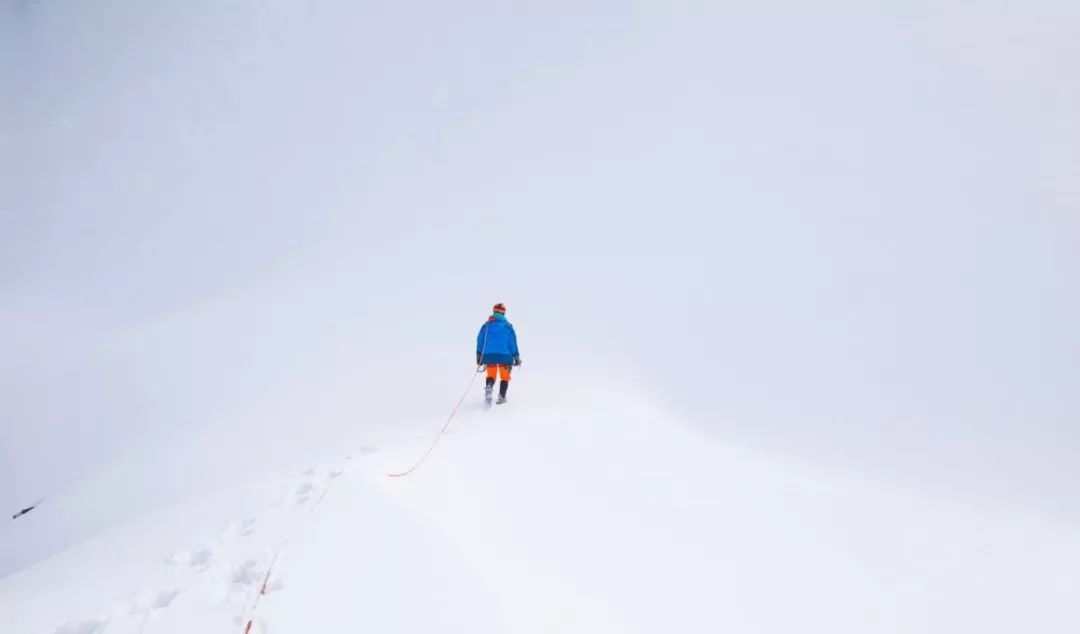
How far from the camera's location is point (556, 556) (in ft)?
13.9

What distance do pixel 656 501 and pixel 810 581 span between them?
1252 millimetres

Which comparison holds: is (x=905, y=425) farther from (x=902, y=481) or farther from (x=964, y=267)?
(x=964, y=267)

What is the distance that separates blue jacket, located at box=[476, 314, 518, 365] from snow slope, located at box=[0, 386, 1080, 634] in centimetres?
135

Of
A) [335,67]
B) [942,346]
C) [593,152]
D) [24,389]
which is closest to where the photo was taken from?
[942,346]

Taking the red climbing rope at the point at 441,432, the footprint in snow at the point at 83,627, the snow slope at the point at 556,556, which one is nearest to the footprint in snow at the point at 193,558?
the snow slope at the point at 556,556


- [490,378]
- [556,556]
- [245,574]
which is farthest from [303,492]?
[490,378]

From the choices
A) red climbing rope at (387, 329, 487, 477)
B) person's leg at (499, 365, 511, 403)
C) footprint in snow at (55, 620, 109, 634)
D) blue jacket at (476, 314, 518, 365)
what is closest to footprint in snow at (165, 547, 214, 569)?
footprint in snow at (55, 620, 109, 634)

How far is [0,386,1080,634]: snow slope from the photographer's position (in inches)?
147

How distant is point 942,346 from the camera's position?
31.3 feet

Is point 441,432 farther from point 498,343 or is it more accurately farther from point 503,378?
point 498,343

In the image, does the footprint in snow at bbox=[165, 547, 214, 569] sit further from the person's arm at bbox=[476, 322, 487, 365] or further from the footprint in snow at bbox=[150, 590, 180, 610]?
the person's arm at bbox=[476, 322, 487, 365]

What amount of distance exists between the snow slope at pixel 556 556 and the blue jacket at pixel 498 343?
1.35 meters

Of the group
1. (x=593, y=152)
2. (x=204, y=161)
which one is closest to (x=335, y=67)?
(x=204, y=161)

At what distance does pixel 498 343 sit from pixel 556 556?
3.75 meters
